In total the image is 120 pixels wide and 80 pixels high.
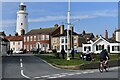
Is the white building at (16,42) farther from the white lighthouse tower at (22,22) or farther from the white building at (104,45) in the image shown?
the white building at (104,45)

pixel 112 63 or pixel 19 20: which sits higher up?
A: pixel 19 20

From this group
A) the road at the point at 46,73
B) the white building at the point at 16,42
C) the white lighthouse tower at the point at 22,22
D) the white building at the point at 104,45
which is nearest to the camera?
the road at the point at 46,73

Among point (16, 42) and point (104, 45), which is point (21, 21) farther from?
point (104, 45)

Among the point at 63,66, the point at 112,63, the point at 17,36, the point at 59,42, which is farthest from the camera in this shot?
the point at 17,36

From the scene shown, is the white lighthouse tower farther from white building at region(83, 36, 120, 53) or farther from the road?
the road

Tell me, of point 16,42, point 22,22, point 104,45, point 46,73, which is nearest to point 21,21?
point 22,22

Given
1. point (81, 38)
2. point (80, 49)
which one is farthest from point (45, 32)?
point (80, 49)

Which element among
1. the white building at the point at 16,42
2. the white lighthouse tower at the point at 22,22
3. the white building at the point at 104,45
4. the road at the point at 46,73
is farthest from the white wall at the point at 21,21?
the road at the point at 46,73

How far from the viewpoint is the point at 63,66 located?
3148cm

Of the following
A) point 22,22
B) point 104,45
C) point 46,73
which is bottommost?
point 46,73

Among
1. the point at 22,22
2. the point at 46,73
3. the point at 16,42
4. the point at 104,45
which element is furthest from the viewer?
the point at 22,22

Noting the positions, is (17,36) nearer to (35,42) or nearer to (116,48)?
(35,42)

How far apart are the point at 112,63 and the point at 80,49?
203ft

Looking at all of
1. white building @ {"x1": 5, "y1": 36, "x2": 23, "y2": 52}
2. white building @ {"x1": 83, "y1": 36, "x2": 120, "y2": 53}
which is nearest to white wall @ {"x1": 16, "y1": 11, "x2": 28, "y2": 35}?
white building @ {"x1": 5, "y1": 36, "x2": 23, "y2": 52}
